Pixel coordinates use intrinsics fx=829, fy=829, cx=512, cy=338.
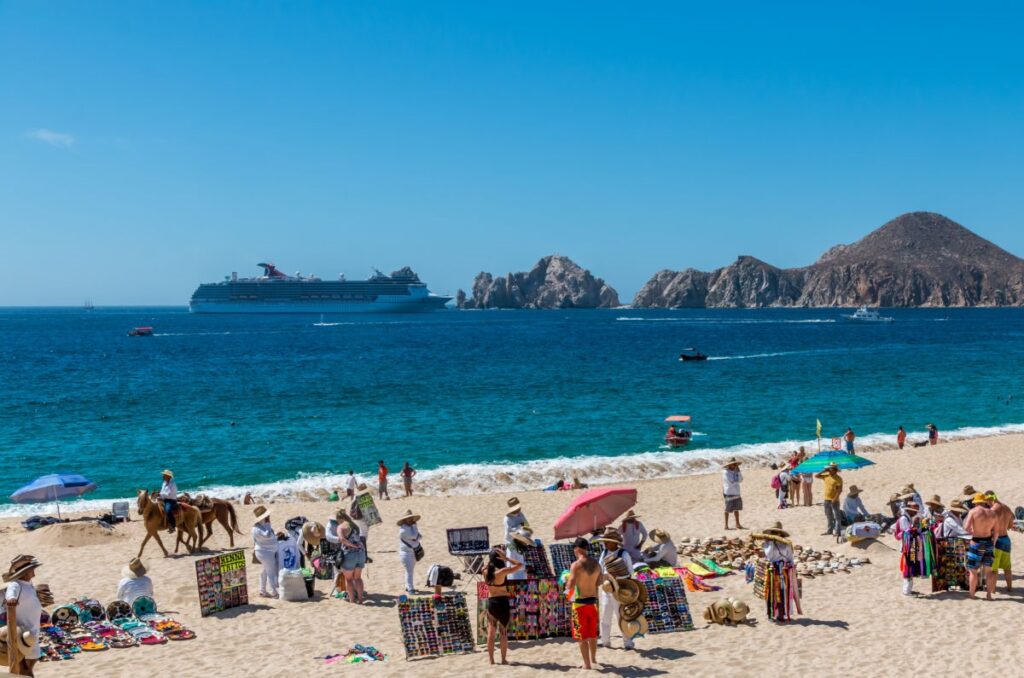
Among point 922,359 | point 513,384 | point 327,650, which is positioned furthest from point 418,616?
point 922,359

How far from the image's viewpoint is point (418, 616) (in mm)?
10188

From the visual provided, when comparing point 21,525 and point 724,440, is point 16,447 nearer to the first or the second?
point 21,525

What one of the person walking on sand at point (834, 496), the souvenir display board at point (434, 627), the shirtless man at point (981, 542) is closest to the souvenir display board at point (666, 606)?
the souvenir display board at point (434, 627)

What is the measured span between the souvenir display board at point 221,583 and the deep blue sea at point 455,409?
1358cm

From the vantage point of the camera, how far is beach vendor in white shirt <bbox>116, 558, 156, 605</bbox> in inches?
464

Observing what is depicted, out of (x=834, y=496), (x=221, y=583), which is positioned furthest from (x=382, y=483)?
(x=834, y=496)

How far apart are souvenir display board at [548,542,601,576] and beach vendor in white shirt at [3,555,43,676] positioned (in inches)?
260

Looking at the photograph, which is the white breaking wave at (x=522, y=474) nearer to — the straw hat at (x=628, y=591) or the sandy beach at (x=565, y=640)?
the sandy beach at (x=565, y=640)

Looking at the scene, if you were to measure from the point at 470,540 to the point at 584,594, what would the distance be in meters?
5.39

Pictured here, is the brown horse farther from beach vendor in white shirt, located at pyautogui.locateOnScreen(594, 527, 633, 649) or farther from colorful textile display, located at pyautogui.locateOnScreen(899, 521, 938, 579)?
colorful textile display, located at pyautogui.locateOnScreen(899, 521, 938, 579)

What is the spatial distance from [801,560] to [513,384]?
40123 millimetres

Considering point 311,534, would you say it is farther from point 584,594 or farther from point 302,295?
point 302,295

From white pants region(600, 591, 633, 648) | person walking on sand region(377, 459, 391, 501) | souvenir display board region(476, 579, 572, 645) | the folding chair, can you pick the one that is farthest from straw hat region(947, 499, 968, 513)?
person walking on sand region(377, 459, 391, 501)

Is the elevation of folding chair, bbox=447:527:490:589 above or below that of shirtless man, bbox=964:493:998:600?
below
